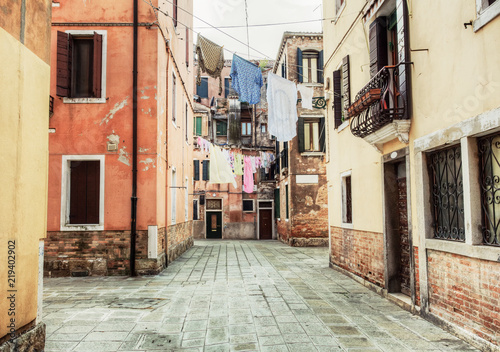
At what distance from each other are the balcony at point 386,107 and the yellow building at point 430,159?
2cm

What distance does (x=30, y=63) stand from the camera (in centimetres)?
391

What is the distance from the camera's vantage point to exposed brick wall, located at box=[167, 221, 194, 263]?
36.8 feet

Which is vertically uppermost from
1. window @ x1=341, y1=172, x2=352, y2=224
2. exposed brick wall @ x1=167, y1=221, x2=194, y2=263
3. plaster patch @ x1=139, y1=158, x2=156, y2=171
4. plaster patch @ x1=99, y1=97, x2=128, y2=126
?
plaster patch @ x1=99, y1=97, x2=128, y2=126

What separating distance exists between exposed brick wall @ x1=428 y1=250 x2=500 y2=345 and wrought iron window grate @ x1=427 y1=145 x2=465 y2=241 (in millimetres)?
305

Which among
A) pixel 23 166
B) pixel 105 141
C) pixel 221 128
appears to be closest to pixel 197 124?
pixel 221 128

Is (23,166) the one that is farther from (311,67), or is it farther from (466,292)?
(311,67)

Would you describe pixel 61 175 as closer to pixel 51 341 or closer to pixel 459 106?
pixel 51 341

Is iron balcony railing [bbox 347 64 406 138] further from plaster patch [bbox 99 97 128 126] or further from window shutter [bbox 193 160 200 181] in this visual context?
window shutter [bbox 193 160 200 181]

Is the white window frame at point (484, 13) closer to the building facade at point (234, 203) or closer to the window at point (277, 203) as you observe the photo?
the window at point (277, 203)

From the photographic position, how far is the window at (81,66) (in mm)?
9047

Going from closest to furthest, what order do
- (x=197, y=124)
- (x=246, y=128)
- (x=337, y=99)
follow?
(x=337, y=99), (x=197, y=124), (x=246, y=128)

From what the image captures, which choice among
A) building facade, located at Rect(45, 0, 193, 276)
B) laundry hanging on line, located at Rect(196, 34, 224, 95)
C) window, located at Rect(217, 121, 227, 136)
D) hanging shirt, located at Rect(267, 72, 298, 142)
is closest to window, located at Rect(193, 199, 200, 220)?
window, located at Rect(217, 121, 227, 136)

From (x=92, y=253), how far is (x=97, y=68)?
4291 mm

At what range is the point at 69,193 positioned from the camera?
9.20m
